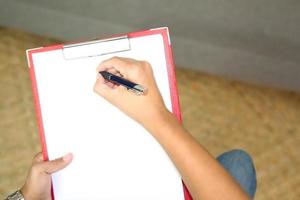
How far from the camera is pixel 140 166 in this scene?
2.24ft

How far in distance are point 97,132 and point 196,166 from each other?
0.20 meters

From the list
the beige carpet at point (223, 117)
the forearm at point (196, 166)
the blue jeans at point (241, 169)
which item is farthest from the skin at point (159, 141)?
the beige carpet at point (223, 117)

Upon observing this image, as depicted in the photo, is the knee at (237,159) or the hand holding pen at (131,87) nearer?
the hand holding pen at (131,87)

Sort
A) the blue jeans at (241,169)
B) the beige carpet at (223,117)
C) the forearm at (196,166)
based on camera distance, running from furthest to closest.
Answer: the beige carpet at (223,117) < the blue jeans at (241,169) < the forearm at (196,166)

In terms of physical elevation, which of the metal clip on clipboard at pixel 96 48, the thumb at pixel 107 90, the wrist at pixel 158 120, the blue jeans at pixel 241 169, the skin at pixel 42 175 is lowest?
the blue jeans at pixel 241 169

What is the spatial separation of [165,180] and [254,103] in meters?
0.83

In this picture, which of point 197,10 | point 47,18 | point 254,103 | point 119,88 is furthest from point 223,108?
point 119,88

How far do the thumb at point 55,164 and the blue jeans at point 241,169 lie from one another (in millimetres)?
450

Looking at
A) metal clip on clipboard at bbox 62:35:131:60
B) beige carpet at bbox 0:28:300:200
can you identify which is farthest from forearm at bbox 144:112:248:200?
beige carpet at bbox 0:28:300:200

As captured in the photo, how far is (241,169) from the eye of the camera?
950mm

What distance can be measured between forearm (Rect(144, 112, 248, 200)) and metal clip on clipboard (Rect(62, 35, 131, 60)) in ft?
0.50

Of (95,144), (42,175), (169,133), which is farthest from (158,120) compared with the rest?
(42,175)

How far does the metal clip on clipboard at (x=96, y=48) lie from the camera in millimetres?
665

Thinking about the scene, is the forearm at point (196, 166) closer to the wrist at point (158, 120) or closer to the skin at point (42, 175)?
the wrist at point (158, 120)
